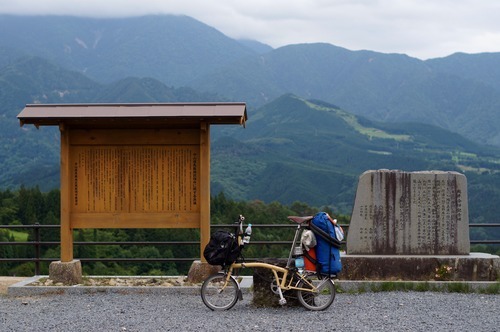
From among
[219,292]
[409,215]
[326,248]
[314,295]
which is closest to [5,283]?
[219,292]

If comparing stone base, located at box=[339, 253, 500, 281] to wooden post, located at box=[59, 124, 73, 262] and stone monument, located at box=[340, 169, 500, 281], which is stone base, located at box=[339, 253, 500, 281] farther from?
wooden post, located at box=[59, 124, 73, 262]

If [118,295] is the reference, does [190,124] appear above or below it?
above

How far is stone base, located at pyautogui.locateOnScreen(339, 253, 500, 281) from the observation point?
37.2ft

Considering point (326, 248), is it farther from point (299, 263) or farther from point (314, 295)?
point (314, 295)

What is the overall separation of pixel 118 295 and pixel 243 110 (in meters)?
3.45

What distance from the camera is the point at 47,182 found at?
123438 millimetres

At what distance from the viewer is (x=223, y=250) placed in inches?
357

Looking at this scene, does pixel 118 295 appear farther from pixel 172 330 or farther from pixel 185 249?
pixel 185 249

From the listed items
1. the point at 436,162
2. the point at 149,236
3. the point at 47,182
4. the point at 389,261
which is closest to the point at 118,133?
the point at 389,261

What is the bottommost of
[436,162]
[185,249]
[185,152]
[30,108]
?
[185,249]

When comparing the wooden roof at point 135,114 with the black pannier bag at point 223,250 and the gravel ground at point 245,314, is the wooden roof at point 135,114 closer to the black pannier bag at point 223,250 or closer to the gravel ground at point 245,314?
the black pannier bag at point 223,250

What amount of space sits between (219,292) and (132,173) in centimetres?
314

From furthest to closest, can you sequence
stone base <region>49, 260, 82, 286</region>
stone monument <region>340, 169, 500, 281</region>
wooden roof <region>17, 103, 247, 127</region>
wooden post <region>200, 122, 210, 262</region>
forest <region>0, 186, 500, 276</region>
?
forest <region>0, 186, 500, 276</region> < stone monument <region>340, 169, 500, 281</region> < stone base <region>49, 260, 82, 286</region> < wooden post <region>200, 122, 210, 262</region> < wooden roof <region>17, 103, 247, 127</region>

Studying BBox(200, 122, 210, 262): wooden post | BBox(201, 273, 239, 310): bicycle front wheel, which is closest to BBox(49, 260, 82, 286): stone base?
BBox(200, 122, 210, 262): wooden post
